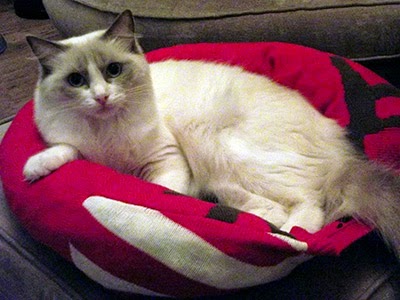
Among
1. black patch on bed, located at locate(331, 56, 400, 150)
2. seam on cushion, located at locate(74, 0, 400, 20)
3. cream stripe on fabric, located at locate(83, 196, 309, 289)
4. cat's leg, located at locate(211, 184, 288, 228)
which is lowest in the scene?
cat's leg, located at locate(211, 184, 288, 228)

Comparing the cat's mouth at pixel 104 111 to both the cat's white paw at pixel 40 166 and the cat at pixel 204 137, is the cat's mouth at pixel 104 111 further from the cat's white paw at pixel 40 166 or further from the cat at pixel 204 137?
the cat's white paw at pixel 40 166

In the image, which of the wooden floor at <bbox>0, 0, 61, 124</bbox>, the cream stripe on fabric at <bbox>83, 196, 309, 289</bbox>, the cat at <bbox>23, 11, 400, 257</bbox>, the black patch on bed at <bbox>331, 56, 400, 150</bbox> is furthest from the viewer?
the wooden floor at <bbox>0, 0, 61, 124</bbox>

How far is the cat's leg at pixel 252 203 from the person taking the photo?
111 centimetres

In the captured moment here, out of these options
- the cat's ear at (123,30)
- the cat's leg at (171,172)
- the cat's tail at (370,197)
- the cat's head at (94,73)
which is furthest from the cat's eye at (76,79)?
the cat's tail at (370,197)

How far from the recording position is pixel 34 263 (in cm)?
101

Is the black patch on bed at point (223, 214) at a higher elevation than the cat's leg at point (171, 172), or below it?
higher

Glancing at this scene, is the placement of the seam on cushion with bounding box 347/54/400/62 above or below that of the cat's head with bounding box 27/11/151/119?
below

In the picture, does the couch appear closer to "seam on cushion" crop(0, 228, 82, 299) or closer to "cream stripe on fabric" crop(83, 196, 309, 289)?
"seam on cushion" crop(0, 228, 82, 299)

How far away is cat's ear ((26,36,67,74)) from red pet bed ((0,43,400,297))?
216 mm

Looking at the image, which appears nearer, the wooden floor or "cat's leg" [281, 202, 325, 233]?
"cat's leg" [281, 202, 325, 233]

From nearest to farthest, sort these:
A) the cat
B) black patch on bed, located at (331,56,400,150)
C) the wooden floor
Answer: the cat, black patch on bed, located at (331,56,400,150), the wooden floor

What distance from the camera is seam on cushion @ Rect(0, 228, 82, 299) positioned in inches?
37.4

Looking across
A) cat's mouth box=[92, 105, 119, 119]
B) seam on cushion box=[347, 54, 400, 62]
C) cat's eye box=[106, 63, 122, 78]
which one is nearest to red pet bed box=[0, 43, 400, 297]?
cat's mouth box=[92, 105, 119, 119]

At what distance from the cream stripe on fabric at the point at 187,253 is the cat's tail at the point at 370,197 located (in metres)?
0.17
